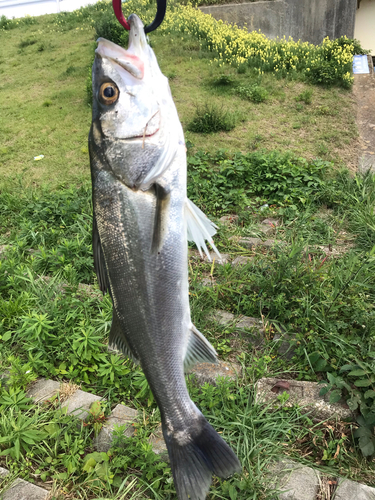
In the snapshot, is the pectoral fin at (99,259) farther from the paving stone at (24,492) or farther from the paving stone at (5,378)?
the paving stone at (5,378)

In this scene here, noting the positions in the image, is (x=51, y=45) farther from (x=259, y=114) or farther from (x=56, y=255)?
(x=56, y=255)

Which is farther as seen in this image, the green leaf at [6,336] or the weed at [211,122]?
the weed at [211,122]

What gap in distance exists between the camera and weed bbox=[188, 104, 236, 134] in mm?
6434

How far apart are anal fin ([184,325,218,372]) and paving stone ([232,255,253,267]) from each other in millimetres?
2225

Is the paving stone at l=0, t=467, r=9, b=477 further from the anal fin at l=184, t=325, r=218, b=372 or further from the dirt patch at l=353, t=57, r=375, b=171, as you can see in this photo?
the dirt patch at l=353, t=57, r=375, b=171

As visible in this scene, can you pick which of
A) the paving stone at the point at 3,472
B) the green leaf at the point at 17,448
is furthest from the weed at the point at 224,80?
the paving stone at the point at 3,472

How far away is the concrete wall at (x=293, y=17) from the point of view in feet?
34.8

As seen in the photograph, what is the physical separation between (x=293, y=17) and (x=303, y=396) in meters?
11.7

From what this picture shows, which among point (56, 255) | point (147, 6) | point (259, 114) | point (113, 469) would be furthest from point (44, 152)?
point (147, 6)

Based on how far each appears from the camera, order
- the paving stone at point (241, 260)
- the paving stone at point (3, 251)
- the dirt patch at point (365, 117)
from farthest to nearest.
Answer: the dirt patch at point (365, 117) → the paving stone at point (3, 251) → the paving stone at point (241, 260)

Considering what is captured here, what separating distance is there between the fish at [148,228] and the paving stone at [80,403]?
4.44 ft

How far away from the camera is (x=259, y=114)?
695cm

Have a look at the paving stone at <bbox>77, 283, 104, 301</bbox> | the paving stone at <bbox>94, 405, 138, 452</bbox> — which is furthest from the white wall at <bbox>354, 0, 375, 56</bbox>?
the paving stone at <bbox>94, 405, 138, 452</bbox>

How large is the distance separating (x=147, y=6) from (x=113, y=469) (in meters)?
13.3
